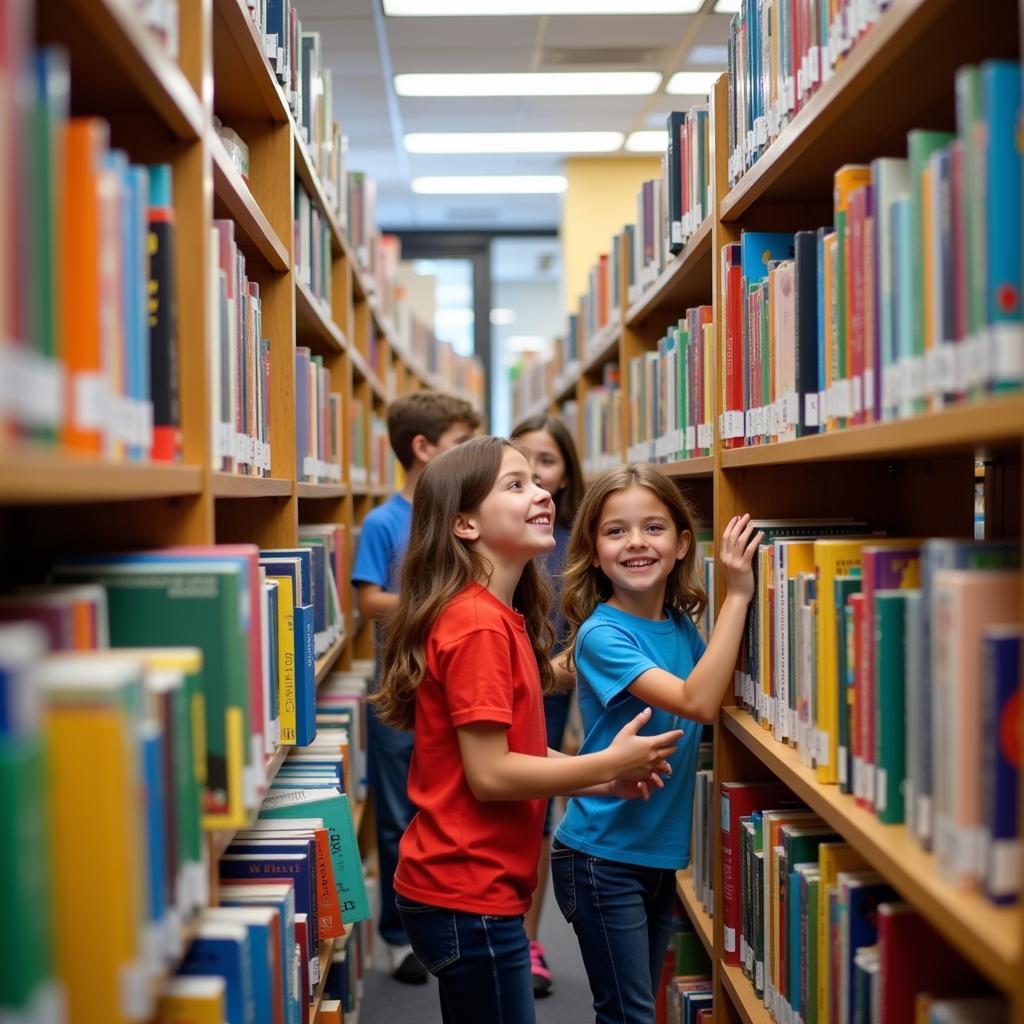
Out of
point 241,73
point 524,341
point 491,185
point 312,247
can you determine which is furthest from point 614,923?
point 524,341

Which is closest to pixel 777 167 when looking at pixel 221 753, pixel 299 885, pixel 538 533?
pixel 538 533

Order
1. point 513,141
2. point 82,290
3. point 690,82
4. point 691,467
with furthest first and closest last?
point 513,141 → point 690,82 → point 691,467 → point 82,290

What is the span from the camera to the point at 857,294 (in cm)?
132

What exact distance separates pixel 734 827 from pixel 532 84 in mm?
4581

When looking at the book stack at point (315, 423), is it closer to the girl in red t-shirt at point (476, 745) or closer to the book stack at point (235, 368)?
the book stack at point (235, 368)

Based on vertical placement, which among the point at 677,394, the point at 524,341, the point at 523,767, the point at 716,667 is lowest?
the point at 523,767

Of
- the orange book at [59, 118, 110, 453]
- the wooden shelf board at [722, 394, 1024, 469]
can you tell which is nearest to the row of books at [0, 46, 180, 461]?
the orange book at [59, 118, 110, 453]

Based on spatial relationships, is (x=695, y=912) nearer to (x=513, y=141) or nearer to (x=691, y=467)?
(x=691, y=467)

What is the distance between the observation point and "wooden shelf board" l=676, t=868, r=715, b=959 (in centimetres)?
214

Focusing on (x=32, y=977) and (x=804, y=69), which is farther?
(x=804, y=69)

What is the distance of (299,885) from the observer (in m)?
1.70

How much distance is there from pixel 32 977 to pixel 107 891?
3.9 inches

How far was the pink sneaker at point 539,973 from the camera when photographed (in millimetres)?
2939

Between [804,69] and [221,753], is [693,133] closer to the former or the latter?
[804,69]
